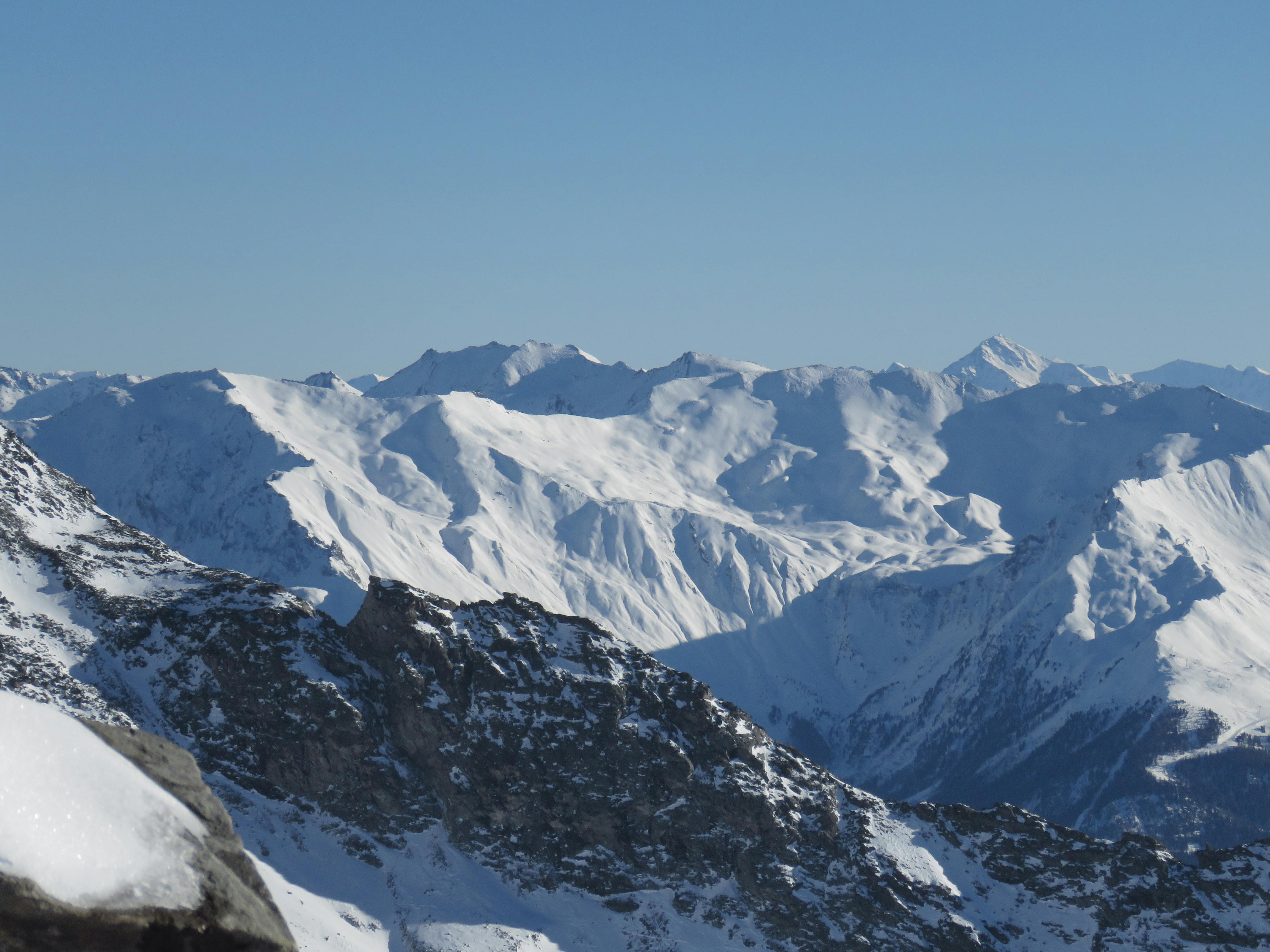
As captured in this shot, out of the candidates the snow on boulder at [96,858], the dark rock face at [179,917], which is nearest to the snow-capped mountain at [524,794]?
the dark rock face at [179,917]

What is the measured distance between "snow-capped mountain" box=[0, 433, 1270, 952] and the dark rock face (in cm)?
14229

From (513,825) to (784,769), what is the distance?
4068cm

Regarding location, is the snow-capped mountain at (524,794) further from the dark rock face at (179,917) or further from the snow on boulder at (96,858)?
the snow on boulder at (96,858)

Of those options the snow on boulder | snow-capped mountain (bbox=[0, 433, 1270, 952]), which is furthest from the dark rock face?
snow-capped mountain (bbox=[0, 433, 1270, 952])

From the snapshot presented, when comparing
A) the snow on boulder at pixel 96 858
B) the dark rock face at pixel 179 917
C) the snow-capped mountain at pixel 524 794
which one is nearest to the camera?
Result: the snow on boulder at pixel 96 858

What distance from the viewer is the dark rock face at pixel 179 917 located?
15016mm

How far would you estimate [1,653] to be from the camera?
157375 millimetres

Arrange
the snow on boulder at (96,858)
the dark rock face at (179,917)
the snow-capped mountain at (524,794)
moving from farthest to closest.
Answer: the snow-capped mountain at (524,794) → the dark rock face at (179,917) → the snow on boulder at (96,858)

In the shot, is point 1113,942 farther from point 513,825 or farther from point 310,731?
point 310,731

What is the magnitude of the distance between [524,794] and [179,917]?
163322mm

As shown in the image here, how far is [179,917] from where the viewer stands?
52.6 ft

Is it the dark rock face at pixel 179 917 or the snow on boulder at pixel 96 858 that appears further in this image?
the dark rock face at pixel 179 917

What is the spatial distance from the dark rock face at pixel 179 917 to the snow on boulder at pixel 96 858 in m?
0.02

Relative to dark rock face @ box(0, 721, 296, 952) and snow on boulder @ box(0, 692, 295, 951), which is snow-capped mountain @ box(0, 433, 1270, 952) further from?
snow on boulder @ box(0, 692, 295, 951)
